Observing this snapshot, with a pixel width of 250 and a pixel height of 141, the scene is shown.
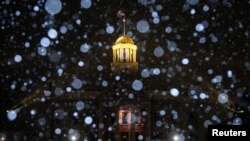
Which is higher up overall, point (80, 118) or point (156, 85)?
point (156, 85)

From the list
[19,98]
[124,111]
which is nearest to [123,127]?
[124,111]

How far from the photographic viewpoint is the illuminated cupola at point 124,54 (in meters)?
44.4

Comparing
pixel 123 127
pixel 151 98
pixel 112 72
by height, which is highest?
pixel 112 72

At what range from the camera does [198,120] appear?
42406 mm

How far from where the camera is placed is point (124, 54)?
45156mm

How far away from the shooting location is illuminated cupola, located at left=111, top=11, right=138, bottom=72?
4444cm

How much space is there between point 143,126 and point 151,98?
2.87 meters

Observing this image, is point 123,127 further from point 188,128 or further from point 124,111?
point 188,128

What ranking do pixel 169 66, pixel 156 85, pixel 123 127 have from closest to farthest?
1. pixel 123 127
2. pixel 156 85
3. pixel 169 66

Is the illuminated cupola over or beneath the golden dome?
beneath

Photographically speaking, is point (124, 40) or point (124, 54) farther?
point (124, 54)

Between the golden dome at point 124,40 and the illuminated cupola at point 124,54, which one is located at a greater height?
the golden dome at point 124,40

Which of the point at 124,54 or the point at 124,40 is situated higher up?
the point at 124,40

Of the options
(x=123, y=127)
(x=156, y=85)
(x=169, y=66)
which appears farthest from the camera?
(x=169, y=66)
